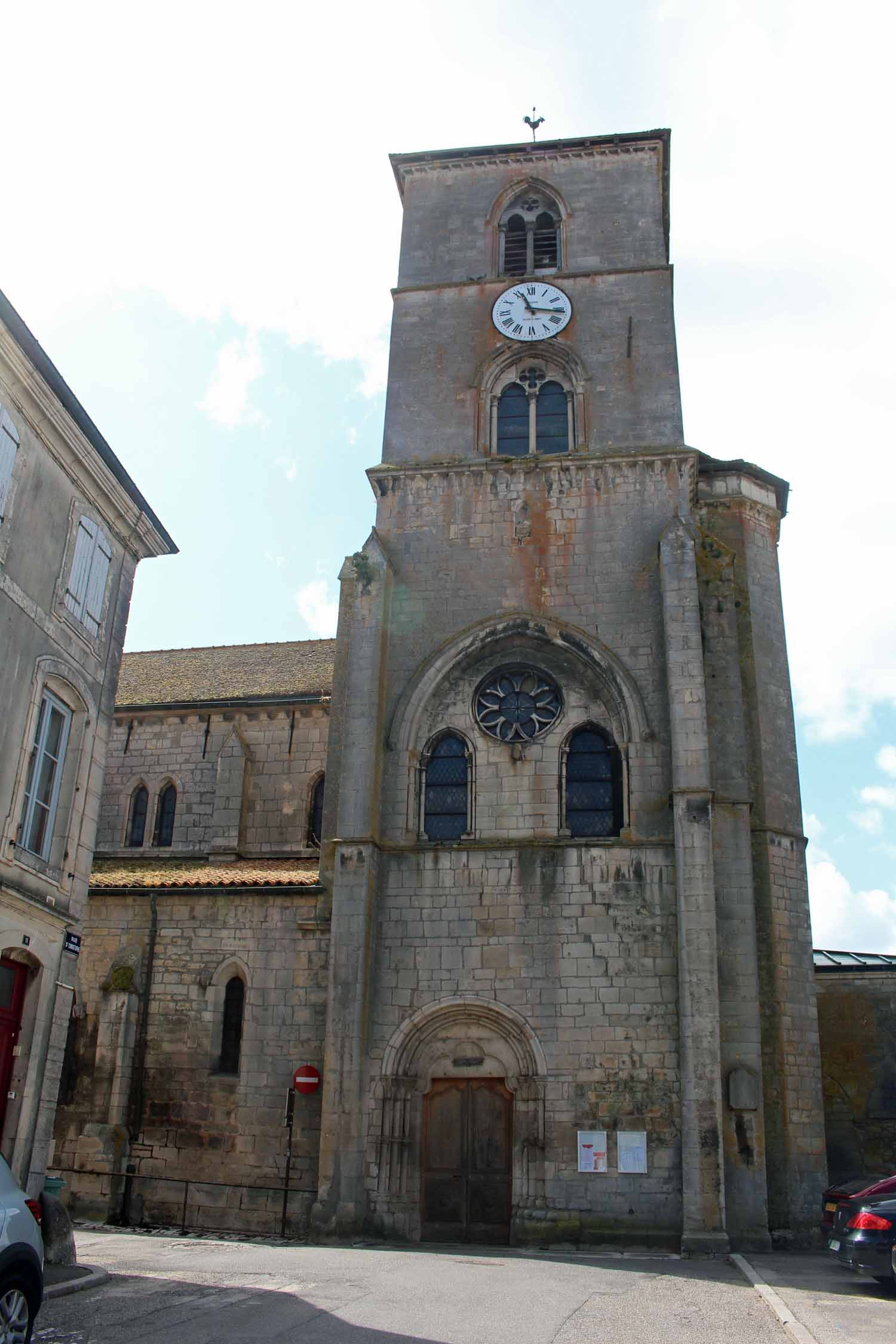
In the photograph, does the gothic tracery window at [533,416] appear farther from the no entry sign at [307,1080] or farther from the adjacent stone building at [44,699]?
the no entry sign at [307,1080]

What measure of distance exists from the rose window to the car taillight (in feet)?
28.7

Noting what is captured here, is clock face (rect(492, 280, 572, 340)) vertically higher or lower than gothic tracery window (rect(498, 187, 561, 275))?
lower

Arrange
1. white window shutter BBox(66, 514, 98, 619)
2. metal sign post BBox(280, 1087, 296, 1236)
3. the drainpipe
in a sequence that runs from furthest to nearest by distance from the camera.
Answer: the drainpipe < metal sign post BBox(280, 1087, 296, 1236) < white window shutter BBox(66, 514, 98, 619)

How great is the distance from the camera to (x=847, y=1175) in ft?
65.8

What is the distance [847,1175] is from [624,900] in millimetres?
7286

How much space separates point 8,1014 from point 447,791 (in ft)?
27.9

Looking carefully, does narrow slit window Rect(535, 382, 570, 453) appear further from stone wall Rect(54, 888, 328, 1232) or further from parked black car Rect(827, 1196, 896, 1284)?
parked black car Rect(827, 1196, 896, 1284)

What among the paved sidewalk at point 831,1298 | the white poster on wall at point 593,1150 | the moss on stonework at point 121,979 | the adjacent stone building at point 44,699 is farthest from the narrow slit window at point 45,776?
the paved sidewalk at point 831,1298

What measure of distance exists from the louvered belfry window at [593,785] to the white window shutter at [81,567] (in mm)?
8432

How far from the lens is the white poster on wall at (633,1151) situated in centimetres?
1614

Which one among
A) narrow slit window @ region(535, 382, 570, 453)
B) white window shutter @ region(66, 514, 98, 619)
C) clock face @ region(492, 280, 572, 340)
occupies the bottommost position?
white window shutter @ region(66, 514, 98, 619)

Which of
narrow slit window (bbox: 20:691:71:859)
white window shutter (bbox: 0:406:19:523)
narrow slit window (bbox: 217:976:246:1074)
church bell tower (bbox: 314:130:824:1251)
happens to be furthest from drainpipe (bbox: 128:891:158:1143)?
white window shutter (bbox: 0:406:19:523)

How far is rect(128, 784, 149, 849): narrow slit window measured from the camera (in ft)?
80.4

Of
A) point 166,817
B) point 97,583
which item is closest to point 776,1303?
point 97,583
